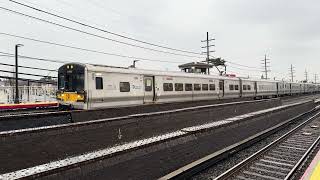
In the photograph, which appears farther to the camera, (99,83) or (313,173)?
(99,83)

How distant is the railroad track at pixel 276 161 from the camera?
30.6 ft

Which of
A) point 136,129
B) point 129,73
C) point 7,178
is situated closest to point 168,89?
point 129,73

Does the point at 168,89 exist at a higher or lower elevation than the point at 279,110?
higher

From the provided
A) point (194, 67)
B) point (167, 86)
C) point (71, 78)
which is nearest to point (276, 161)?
point (71, 78)

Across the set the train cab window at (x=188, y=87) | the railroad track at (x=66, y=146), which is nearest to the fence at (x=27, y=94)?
the train cab window at (x=188, y=87)

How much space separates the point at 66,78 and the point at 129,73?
3.80 metres

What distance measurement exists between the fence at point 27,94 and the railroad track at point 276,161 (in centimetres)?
2488

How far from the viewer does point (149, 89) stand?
66.5ft

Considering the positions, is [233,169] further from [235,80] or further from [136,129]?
[235,80]

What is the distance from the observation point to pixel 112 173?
20.8 feet

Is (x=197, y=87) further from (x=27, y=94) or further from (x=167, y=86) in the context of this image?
(x=27, y=94)

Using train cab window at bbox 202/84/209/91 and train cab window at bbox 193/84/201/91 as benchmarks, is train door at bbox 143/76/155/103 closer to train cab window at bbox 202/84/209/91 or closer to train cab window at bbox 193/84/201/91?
train cab window at bbox 193/84/201/91

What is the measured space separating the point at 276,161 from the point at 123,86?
9.93 meters

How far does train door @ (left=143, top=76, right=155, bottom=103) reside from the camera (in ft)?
65.1
